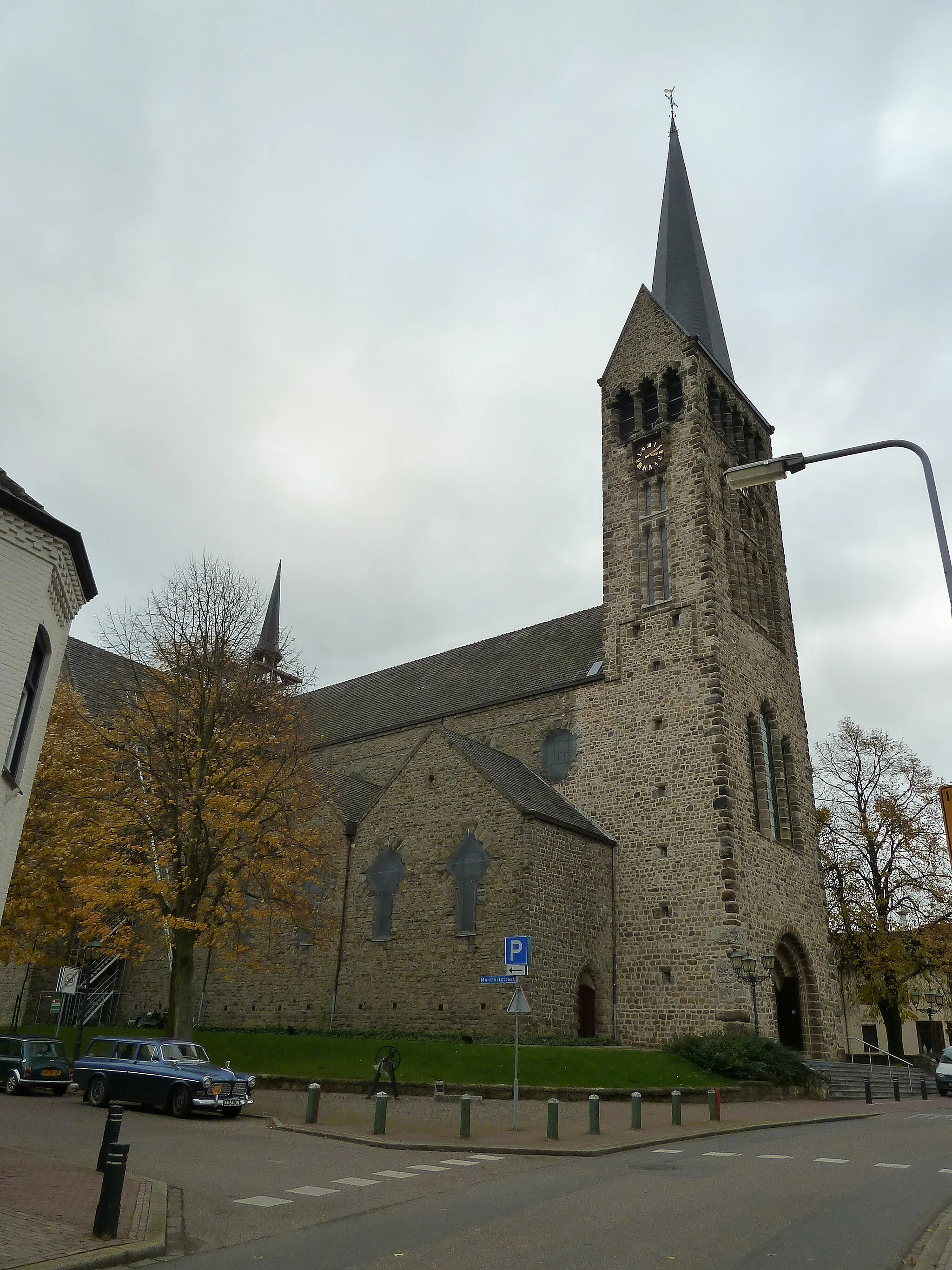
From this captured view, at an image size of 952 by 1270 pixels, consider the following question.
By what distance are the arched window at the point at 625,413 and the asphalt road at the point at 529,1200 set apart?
25.4 metres

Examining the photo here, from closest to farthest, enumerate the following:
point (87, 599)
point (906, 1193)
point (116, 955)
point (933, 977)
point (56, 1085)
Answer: point (906, 1193)
point (87, 599)
point (56, 1085)
point (116, 955)
point (933, 977)

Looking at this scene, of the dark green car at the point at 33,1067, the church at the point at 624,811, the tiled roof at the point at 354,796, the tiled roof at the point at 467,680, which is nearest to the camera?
the dark green car at the point at 33,1067

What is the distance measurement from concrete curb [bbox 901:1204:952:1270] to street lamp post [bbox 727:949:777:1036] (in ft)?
50.6

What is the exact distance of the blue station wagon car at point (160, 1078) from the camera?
617 inches

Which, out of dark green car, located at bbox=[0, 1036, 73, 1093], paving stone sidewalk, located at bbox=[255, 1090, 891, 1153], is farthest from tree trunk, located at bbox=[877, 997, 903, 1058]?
dark green car, located at bbox=[0, 1036, 73, 1093]

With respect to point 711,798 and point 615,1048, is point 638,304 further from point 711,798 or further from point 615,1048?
point 615,1048

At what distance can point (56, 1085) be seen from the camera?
19000 millimetres

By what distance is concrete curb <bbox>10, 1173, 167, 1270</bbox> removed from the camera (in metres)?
6.82

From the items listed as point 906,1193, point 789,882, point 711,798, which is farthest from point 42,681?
point 789,882

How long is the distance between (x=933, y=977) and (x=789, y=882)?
13295 mm

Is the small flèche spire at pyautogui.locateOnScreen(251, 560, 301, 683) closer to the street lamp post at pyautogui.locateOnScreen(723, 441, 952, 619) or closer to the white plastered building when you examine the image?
the white plastered building

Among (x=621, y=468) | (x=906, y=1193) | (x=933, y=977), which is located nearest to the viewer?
(x=906, y=1193)

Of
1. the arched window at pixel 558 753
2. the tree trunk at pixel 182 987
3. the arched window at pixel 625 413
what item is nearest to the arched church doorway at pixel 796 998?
the arched window at pixel 558 753

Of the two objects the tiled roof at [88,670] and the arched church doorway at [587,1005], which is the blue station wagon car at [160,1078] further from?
the tiled roof at [88,670]
